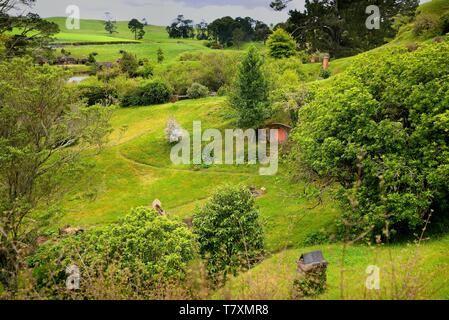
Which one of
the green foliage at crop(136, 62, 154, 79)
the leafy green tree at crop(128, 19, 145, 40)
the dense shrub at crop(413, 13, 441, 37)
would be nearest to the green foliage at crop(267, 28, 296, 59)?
the dense shrub at crop(413, 13, 441, 37)

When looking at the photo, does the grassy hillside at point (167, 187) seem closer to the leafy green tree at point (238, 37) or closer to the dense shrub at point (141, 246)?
the dense shrub at point (141, 246)

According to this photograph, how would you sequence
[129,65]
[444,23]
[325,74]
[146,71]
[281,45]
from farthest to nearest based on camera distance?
[129,65] → [146,71] → [281,45] → [325,74] → [444,23]

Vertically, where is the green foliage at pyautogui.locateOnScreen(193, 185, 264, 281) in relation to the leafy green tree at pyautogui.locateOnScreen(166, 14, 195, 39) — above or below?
below

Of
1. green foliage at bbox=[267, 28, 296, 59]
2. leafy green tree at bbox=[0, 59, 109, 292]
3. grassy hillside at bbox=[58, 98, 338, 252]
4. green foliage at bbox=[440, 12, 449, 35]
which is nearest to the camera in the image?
leafy green tree at bbox=[0, 59, 109, 292]

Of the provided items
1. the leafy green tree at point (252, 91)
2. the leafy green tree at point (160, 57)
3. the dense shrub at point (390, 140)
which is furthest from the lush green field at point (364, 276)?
the leafy green tree at point (160, 57)

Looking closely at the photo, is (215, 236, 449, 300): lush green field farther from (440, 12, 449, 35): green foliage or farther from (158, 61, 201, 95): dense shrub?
(158, 61, 201, 95): dense shrub

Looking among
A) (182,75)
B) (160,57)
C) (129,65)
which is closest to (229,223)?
(182,75)

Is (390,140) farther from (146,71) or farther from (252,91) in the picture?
(146,71)
